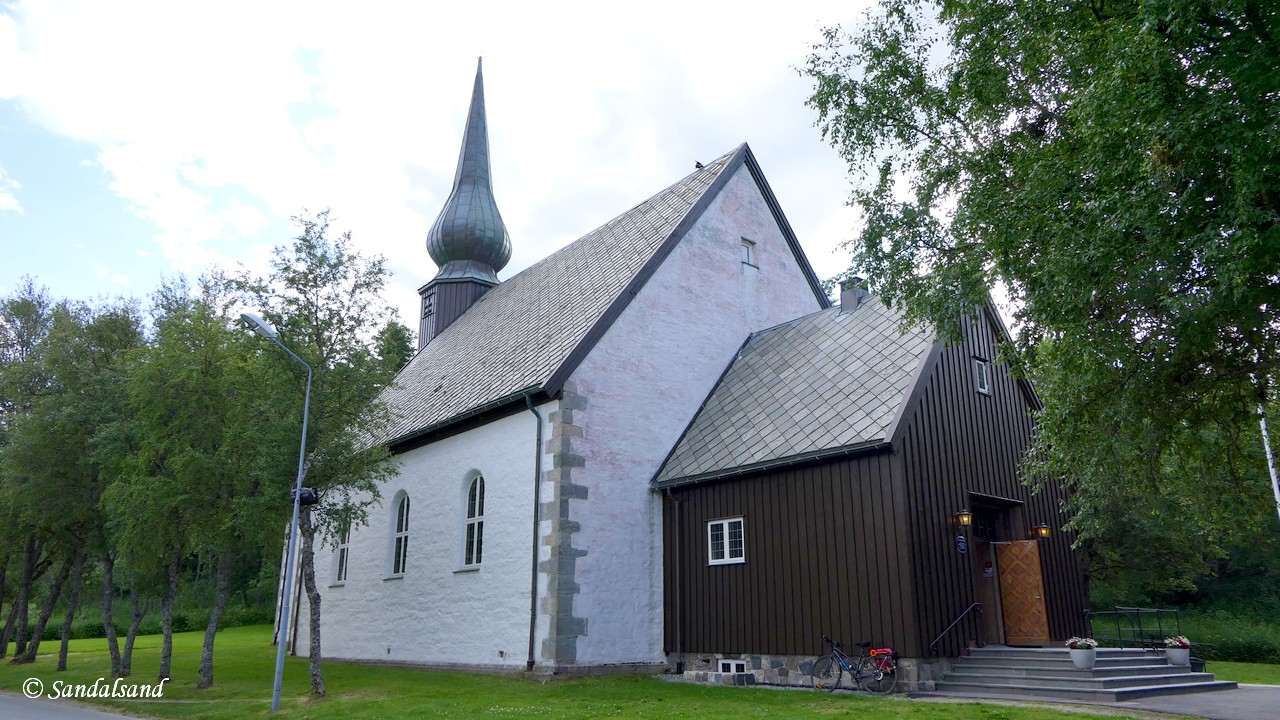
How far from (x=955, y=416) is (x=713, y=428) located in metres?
4.63

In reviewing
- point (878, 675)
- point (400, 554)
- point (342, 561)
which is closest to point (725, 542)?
point (878, 675)

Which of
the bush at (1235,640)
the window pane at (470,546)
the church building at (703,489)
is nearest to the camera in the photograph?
the church building at (703,489)

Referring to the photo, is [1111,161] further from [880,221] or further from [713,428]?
[713,428]

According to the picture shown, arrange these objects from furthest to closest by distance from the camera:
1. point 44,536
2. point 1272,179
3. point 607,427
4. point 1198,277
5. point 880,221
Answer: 1. point 44,536
2. point 607,427
3. point 880,221
4. point 1198,277
5. point 1272,179

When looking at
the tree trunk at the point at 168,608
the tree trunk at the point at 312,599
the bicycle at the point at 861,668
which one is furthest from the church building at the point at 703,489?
the tree trunk at the point at 168,608

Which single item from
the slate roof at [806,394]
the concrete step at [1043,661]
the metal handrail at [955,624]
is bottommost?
the concrete step at [1043,661]

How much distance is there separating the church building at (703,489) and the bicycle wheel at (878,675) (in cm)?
39

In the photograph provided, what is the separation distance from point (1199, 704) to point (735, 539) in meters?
7.00

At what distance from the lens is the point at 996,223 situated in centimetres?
946

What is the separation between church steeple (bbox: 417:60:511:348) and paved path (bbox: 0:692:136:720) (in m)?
16.2

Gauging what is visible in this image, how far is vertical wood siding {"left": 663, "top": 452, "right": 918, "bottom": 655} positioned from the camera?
12617 mm

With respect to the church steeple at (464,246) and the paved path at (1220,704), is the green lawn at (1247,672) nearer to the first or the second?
the paved path at (1220,704)

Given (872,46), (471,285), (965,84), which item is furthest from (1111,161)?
(471,285)

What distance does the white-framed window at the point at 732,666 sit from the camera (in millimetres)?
14320
